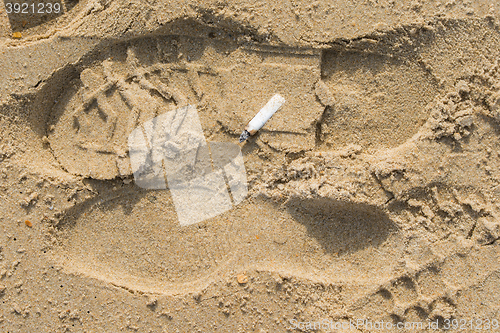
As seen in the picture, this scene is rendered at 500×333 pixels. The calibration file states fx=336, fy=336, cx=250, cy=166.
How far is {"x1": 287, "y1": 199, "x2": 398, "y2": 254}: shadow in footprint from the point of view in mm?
2242

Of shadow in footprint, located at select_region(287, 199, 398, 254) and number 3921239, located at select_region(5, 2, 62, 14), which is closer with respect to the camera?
shadow in footprint, located at select_region(287, 199, 398, 254)

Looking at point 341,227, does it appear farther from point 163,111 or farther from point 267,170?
point 163,111

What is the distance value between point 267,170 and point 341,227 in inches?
24.9

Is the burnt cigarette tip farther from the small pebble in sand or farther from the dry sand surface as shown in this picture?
the small pebble in sand

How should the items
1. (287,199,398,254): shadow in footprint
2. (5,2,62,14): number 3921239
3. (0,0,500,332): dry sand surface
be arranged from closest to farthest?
1. (0,0,500,332): dry sand surface
2. (287,199,398,254): shadow in footprint
3. (5,2,62,14): number 3921239

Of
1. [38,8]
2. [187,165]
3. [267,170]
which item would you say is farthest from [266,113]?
[38,8]

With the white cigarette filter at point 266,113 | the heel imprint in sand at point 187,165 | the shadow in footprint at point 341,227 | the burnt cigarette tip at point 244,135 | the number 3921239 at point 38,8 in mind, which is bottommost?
the shadow in footprint at point 341,227

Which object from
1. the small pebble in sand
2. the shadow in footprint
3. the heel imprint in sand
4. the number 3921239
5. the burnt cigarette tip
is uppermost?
the number 3921239

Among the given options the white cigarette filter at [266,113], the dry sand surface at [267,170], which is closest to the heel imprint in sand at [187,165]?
the dry sand surface at [267,170]

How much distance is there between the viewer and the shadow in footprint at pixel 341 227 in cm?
224

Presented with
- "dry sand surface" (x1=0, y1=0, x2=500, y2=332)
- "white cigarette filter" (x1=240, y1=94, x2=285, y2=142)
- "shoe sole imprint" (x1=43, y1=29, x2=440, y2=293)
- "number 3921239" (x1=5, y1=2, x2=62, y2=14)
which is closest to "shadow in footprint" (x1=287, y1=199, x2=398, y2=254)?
"dry sand surface" (x1=0, y1=0, x2=500, y2=332)

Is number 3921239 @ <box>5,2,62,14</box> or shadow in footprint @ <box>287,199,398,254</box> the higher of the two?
number 3921239 @ <box>5,2,62,14</box>

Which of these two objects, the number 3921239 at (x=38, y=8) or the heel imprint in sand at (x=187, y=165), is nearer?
the heel imprint in sand at (x=187, y=165)

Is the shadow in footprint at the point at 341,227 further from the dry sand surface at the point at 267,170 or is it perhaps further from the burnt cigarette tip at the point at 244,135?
the burnt cigarette tip at the point at 244,135
